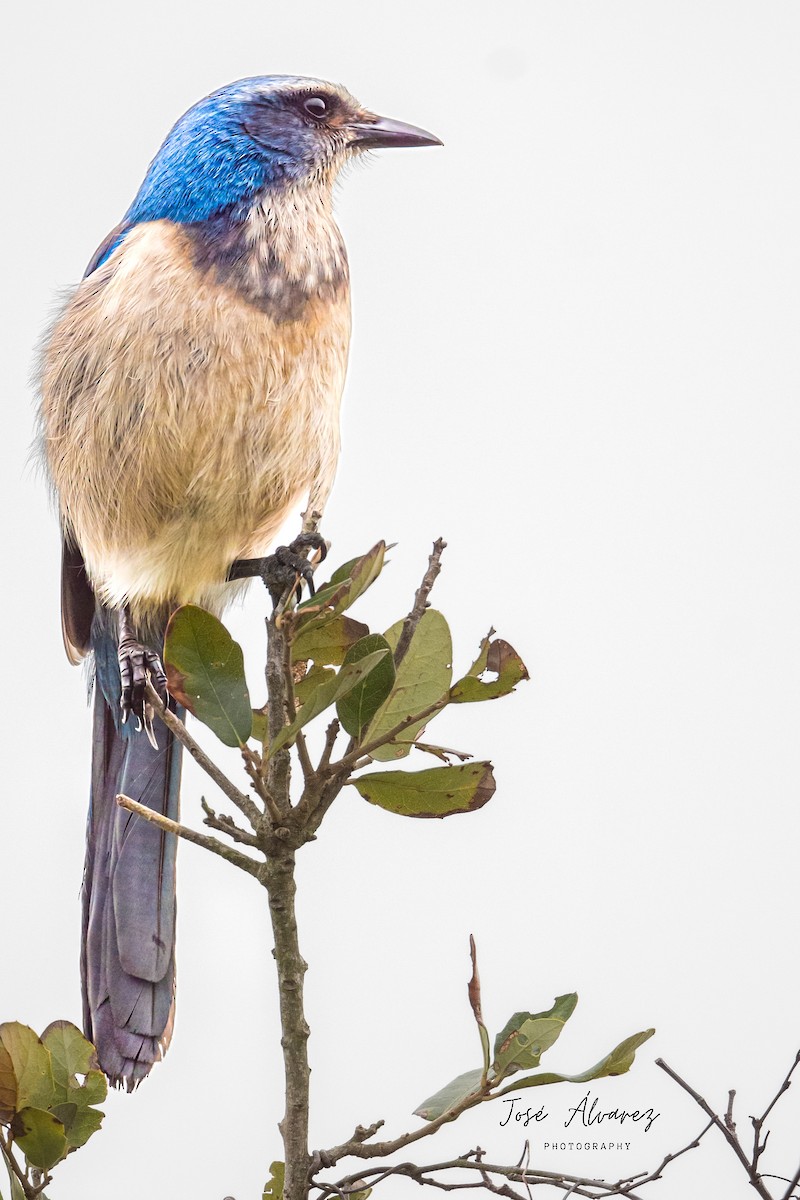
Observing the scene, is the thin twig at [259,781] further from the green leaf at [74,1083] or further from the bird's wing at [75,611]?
the bird's wing at [75,611]

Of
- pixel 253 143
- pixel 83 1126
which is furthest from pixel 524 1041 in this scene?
pixel 253 143

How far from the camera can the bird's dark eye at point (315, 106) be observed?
8.21ft

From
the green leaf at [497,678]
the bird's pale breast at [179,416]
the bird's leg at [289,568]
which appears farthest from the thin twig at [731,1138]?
the bird's pale breast at [179,416]

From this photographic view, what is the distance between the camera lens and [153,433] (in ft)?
7.33

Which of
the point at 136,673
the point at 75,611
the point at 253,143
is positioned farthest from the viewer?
the point at 75,611

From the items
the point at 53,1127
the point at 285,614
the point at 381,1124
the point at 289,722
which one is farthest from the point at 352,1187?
the point at 285,614

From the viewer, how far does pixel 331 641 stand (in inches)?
63.0

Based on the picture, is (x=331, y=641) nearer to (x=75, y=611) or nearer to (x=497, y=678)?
(x=497, y=678)

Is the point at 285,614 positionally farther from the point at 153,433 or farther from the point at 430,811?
the point at 153,433

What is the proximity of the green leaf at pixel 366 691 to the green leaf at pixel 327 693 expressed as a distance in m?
0.02

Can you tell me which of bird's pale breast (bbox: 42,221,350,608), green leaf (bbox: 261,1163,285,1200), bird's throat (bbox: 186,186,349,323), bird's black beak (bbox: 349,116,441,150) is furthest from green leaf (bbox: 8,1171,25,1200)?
bird's black beak (bbox: 349,116,441,150)

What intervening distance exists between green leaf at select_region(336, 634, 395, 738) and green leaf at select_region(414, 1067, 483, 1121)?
397mm

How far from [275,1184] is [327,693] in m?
0.66

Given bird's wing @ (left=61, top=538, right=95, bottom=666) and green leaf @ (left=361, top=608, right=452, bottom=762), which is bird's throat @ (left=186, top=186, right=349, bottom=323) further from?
green leaf @ (left=361, top=608, right=452, bottom=762)
